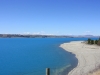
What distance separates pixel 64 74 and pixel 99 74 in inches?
287

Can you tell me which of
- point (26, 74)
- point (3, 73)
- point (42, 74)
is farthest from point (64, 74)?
point (3, 73)

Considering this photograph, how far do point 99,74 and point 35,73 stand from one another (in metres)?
11.3

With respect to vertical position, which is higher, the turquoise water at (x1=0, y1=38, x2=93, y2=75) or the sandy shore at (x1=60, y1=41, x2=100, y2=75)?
the sandy shore at (x1=60, y1=41, x2=100, y2=75)

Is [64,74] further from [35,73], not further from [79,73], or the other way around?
[35,73]

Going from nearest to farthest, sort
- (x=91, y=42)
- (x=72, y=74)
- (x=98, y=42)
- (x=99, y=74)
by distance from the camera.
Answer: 1. (x=99, y=74)
2. (x=72, y=74)
3. (x=98, y=42)
4. (x=91, y=42)

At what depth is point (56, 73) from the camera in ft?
93.0

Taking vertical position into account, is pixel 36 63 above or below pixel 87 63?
below

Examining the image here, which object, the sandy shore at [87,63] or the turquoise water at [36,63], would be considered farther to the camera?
the turquoise water at [36,63]

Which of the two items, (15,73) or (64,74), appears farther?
(15,73)

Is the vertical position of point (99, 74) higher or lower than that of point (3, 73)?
higher

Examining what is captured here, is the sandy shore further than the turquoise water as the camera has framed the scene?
No

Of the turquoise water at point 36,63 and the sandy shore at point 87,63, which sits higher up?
the sandy shore at point 87,63

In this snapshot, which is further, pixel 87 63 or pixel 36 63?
pixel 36 63

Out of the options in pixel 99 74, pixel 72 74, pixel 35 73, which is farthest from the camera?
pixel 35 73
